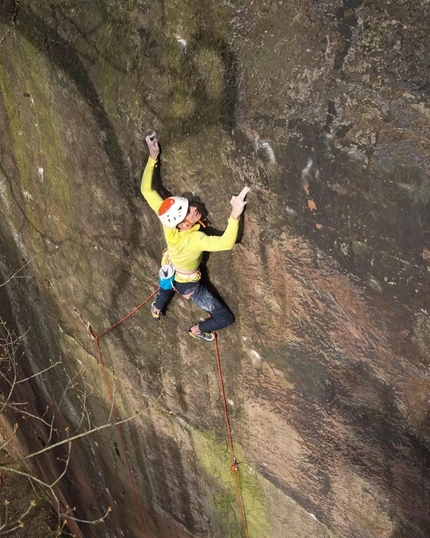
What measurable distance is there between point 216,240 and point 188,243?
0.22m

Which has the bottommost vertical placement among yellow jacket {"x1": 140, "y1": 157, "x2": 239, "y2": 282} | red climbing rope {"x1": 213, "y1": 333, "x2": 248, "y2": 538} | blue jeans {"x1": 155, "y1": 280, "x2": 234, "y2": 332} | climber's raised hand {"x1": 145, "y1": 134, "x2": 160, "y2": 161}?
red climbing rope {"x1": 213, "y1": 333, "x2": 248, "y2": 538}

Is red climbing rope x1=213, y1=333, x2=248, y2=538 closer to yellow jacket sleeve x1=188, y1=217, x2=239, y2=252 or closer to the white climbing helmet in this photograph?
yellow jacket sleeve x1=188, y1=217, x2=239, y2=252

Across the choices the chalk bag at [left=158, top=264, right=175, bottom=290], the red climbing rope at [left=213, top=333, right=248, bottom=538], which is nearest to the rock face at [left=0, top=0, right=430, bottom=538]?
the red climbing rope at [left=213, top=333, right=248, bottom=538]

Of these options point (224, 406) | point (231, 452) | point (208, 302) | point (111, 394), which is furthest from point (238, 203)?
point (111, 394)

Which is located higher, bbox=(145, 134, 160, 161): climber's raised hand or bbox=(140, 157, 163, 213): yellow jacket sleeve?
bbox=(145, 134, 160, 161): climber's raised hand

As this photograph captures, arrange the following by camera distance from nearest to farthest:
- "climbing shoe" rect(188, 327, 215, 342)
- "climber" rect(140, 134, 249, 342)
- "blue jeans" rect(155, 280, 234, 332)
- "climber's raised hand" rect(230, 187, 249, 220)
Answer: "climber's raised hand" rect(230, 187, 249, 220)
"climber" rect(140, 134, 249, 342)
"blue jeans" rect(155, 280, 234, 332)
"climbing shoe" rect(188, 327, 215, 342)

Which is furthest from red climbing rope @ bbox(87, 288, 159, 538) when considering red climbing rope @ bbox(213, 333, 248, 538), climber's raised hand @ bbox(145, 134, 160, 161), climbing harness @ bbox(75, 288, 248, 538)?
climber's raised hand @ bbox(145, 134, 160, 161)

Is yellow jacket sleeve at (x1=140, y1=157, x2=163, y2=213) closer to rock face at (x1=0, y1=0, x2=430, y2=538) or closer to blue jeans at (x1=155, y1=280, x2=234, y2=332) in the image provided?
rock face at (x1=0, y1=0, x2=430, y2=538)

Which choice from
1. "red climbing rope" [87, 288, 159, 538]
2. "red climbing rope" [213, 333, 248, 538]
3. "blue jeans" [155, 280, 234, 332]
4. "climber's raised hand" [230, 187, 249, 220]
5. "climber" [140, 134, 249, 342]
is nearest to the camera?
"climber's raised hand" [230, 187, 249, 220]

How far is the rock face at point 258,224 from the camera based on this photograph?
92.4 inches

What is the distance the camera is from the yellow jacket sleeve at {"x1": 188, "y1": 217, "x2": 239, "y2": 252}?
9.41 feet

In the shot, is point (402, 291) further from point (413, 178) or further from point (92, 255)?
point (92, 255)

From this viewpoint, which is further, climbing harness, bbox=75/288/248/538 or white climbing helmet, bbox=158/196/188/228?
climbing harness, bbox=75/288/248/538

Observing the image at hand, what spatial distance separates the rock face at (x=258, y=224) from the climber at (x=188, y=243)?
0.09 meters
